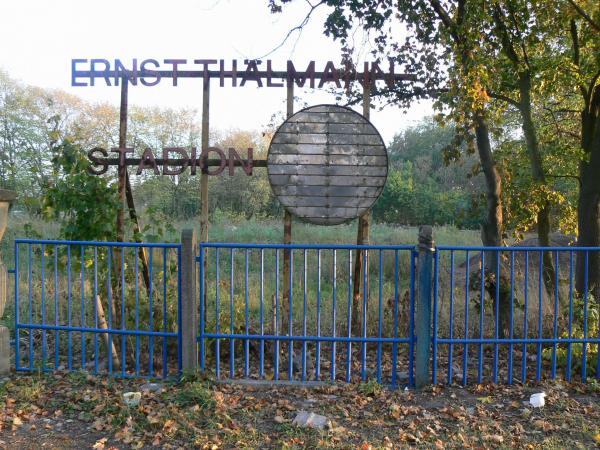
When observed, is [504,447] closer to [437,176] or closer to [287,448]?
[287,448]

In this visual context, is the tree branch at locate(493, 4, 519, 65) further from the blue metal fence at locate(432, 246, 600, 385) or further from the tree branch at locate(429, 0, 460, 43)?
the blue metal fence at locate(432, 246, 600, 385)

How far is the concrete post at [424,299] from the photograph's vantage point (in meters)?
5.96

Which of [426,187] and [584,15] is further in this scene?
[426,187]

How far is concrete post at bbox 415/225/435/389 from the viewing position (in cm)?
596

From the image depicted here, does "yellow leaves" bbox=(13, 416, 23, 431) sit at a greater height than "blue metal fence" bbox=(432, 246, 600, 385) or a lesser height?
lesser

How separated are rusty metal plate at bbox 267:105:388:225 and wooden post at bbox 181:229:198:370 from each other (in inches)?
62.4

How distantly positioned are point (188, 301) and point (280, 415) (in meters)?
1.44

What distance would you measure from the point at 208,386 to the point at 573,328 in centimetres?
379

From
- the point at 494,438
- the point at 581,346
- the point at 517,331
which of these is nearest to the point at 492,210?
the point at 517,331

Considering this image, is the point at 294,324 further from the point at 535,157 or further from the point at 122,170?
the point at 535,157

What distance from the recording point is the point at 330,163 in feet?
23.9

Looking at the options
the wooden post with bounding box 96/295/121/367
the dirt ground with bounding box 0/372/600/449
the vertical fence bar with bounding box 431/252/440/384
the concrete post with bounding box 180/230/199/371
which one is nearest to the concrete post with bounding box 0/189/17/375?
the dirt ground with bounding box 0/372/600/449

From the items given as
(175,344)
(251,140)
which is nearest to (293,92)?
(175,344)

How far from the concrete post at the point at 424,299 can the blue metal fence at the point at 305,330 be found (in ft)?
0.27
